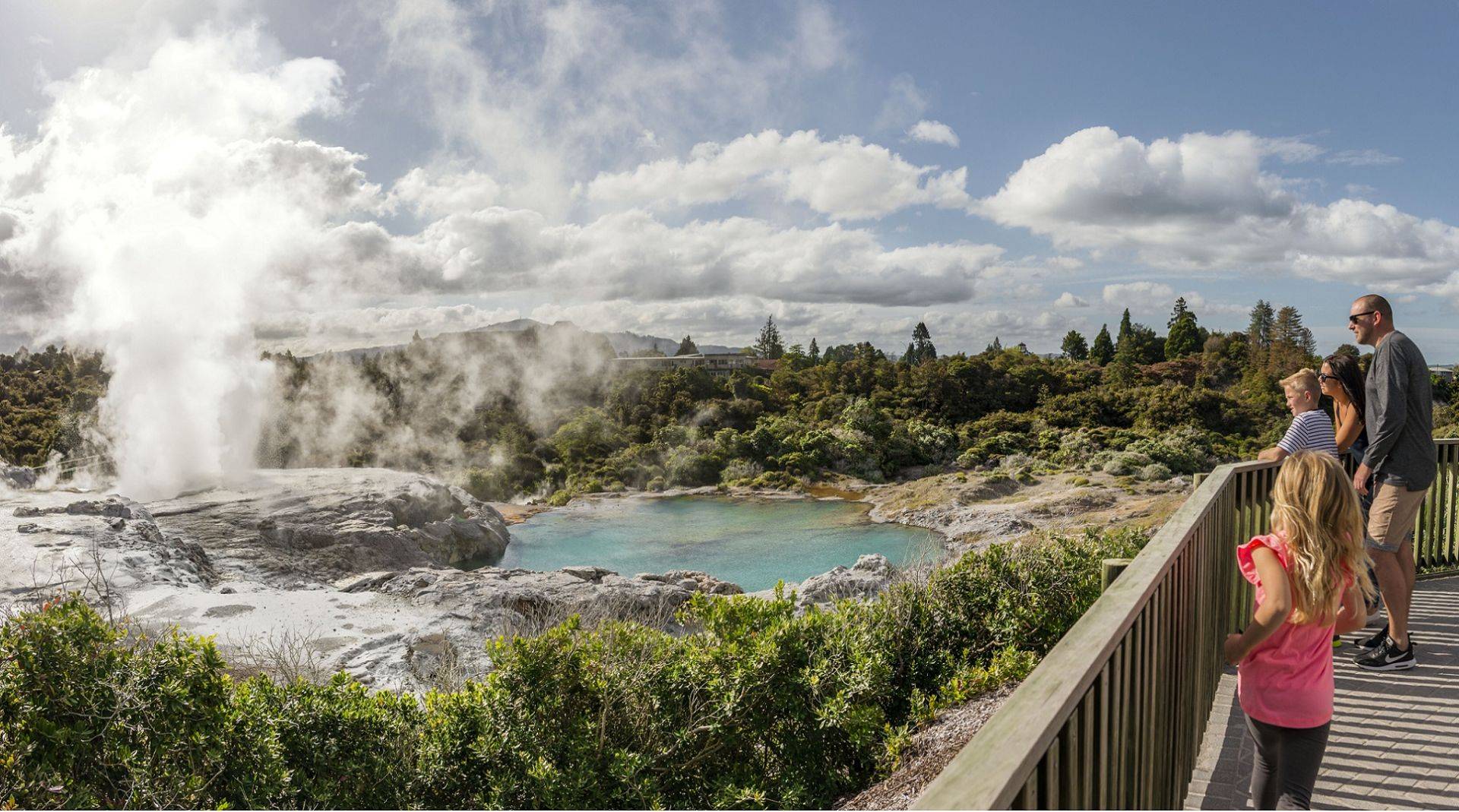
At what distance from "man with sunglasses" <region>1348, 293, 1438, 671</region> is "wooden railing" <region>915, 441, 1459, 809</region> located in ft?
1.84

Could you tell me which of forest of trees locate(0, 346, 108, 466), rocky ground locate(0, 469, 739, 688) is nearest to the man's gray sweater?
→ rocky ground locate(0, 469, 739, 688)

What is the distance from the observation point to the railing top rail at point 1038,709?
844mm

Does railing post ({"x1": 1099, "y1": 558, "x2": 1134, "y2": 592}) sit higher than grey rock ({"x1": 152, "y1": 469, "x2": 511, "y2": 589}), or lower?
higher

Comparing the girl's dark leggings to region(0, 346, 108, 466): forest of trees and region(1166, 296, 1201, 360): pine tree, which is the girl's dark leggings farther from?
region(1166, 296, 1201, 360): pine tree

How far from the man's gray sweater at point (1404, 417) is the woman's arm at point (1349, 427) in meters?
0.33

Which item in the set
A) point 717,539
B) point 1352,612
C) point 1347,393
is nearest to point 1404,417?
point 1347,393

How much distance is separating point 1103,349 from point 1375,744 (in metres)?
36.6

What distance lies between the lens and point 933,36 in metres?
14.9

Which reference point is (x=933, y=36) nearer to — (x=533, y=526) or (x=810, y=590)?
(x=810, y=590)

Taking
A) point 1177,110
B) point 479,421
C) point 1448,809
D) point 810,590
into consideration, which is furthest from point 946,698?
point 479,421

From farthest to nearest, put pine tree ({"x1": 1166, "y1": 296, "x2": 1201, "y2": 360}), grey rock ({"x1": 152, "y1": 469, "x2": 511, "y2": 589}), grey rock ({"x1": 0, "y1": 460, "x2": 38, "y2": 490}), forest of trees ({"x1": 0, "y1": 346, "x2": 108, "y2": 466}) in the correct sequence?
pine tree ({"x1": 1166, "y1": 296, "x2": 1201, "y2": 360}) < forest of trees ({"x1": 0, "y1": 346, "x2": 108, "y2": 466}) < grey rock ({"x1": 0, "y1": 460, "x2": 38, "y2": 490}) < grey rock ({"x1": 152, "y1": 469, "x2": 511, "y2": 589})

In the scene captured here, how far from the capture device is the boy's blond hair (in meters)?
3.61

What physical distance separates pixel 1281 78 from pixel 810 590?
14.0 m

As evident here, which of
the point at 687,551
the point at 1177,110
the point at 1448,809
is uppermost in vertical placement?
the point at 1177,110
